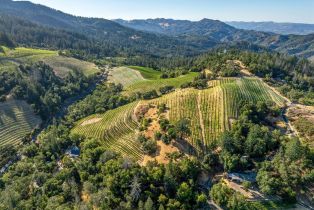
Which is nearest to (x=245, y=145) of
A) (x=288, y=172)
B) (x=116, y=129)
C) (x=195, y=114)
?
(x=288, y=172)

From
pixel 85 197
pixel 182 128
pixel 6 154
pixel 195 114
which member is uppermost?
pixel 182 128

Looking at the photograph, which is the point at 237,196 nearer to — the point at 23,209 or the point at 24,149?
the point at 23,209

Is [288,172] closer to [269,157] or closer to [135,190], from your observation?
[269,157]

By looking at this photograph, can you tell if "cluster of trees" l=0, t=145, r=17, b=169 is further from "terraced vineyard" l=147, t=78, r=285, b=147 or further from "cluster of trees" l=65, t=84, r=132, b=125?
"terraced vineyard" l=147, t=78, r=285, b=147

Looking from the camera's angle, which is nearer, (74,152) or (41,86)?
(74,152)

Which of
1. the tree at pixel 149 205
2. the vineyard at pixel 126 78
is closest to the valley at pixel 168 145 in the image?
the tree at pixel 149 205

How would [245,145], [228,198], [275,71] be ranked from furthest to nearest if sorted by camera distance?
[275,71], [245,145], [228,198]

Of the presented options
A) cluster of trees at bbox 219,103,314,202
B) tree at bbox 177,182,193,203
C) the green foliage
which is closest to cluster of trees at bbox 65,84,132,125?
the green foliage
